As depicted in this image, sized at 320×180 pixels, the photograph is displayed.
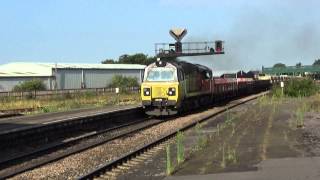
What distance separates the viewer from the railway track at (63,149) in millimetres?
14806

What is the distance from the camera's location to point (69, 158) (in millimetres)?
16234

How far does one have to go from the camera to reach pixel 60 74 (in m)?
105

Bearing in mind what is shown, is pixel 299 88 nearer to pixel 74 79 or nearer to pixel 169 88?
pixel 169 88

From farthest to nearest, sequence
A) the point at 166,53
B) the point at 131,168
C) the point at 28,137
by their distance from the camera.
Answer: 1. the point at 166,53
2. the point at 28,137
3. the point at 131,168

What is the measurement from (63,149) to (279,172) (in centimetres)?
892

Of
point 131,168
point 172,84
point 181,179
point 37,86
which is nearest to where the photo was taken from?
point 181,179

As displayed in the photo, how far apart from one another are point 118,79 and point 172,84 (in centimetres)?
7772

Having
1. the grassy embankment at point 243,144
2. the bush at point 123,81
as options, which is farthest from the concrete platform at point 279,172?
the bush at point 123,81

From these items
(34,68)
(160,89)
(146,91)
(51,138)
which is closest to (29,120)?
(146,91)

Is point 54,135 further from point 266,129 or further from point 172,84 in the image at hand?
point 172,84

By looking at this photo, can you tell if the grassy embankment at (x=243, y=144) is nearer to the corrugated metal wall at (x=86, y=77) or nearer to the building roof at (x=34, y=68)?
the building roof at (x=34, y=68)

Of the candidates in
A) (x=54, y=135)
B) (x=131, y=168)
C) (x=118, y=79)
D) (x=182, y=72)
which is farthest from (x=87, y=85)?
(x=131, y=168)

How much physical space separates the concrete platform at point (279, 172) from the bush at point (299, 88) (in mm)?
35948

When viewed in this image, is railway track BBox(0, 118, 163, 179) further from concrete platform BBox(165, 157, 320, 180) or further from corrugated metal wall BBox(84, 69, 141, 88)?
corrugated metal wall BBox(84, 69, 141, 88)
